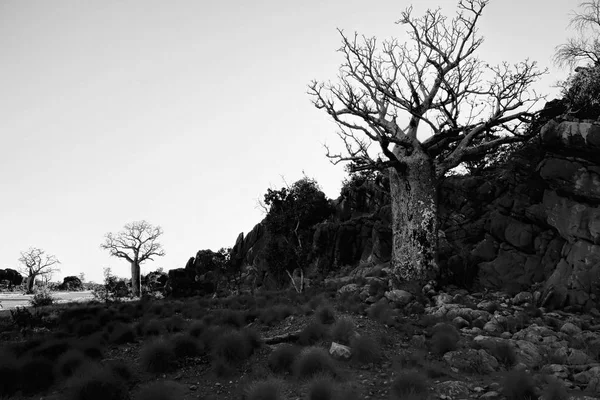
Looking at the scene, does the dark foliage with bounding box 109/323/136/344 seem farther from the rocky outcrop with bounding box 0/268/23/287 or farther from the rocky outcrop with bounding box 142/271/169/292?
the rocky outcrop with bounding box 0/268/23/287

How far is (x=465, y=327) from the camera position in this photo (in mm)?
11141

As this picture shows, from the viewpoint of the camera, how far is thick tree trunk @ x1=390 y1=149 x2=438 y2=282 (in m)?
16.2

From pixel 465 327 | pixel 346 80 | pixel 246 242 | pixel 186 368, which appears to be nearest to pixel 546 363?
pixel 465 327

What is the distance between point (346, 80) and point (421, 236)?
8.56 m

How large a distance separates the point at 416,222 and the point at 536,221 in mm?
4836

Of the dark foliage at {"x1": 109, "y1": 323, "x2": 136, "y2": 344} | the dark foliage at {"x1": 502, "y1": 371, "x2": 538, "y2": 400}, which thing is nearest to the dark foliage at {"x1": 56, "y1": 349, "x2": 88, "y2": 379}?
the dark foliage at {"x1": 109, "y1": 323, "x2": 136, "y2": 344}

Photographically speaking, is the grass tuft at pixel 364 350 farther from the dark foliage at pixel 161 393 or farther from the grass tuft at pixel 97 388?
the grass tuft at pixel 97 388

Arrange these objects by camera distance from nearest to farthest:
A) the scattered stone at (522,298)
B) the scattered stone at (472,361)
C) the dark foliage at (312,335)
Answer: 1. the scattered stone at (472,361)
2. the dark foliage at (312,335)
3. the scattered stone at (522,298)

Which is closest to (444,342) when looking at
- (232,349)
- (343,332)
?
(343,332)

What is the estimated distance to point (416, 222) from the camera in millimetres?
16531

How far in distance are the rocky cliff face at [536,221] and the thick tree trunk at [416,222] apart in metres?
1.53

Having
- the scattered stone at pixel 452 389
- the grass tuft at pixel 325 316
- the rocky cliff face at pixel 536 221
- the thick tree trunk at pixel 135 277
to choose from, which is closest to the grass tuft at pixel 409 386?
the scattered stone at pixel 452 389

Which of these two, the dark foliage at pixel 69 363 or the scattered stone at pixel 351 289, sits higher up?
the scattered stone at pixel 351 289

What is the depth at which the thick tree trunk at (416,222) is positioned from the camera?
16250mm
